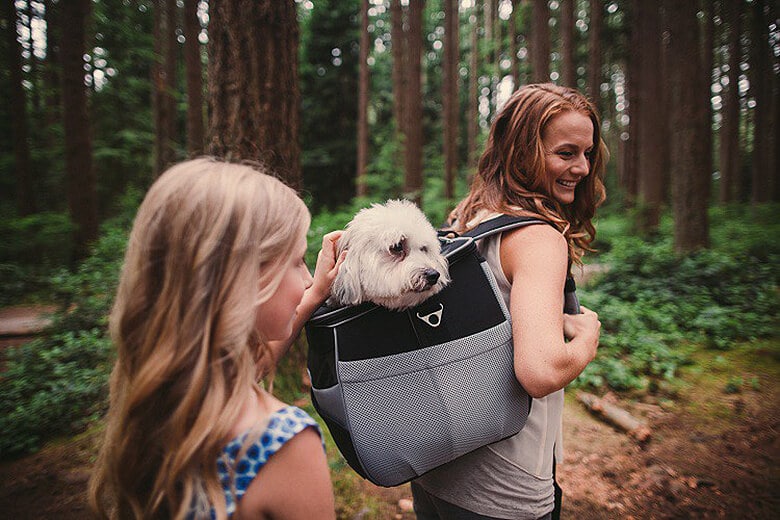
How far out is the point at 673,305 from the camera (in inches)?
255

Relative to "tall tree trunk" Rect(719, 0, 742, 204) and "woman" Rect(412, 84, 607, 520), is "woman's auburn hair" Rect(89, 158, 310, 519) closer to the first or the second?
"woman" Rect(412, 84, 607, 520)

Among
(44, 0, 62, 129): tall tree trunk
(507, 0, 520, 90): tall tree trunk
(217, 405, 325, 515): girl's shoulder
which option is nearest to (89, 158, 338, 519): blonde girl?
(217, 405, 325, 515): girl's shoulder

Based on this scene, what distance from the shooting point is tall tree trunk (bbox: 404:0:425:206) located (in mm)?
10656

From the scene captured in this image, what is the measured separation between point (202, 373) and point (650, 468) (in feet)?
13.3

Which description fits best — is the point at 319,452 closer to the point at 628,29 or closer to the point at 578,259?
the point at 578,259

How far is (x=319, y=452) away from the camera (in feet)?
3.26

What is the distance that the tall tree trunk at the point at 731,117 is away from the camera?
54.1 feet

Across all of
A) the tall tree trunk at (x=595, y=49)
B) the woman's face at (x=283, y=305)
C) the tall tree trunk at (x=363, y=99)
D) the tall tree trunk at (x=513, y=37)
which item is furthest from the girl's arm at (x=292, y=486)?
the tall tree trunk at (x=513, y=37)

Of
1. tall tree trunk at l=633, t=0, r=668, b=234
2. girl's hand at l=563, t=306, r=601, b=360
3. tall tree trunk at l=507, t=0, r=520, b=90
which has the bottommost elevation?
girl's hand at l=563, t=306, r=601, b=360

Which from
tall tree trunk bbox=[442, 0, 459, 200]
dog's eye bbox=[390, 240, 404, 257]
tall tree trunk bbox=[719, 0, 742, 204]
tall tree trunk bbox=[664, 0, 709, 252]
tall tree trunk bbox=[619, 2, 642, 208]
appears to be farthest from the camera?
tall tree trunk bbox=[719, 0, 742, 204]

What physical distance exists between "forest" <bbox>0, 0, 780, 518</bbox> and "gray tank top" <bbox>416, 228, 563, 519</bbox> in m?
0.74

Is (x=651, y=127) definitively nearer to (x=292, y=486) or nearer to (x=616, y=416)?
(x=616, y=416)

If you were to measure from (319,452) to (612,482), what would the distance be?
347 centimetres

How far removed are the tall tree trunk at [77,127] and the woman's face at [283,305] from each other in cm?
1138
